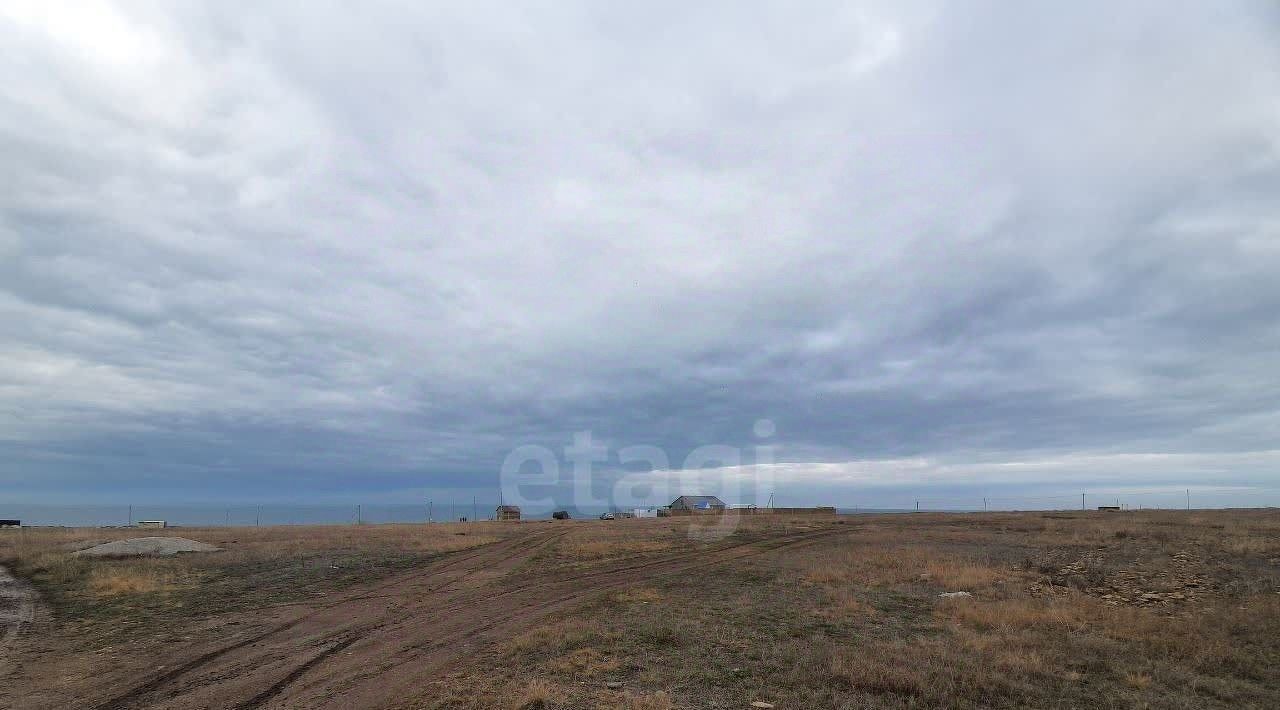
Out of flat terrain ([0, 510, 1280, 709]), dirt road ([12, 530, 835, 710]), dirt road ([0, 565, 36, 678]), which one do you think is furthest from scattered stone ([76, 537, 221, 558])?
dirt road ([12, 530, 835, 710])

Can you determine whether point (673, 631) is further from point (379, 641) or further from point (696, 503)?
point (696, 503)

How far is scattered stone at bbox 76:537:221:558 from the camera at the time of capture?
1294 inches

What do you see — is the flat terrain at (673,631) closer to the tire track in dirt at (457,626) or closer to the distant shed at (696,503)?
the tire track in dirt at (457,626)

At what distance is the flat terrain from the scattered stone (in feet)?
11.1

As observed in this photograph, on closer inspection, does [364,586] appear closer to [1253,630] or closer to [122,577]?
[122,577]

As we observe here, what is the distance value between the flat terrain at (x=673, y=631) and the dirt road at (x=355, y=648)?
0.26ft

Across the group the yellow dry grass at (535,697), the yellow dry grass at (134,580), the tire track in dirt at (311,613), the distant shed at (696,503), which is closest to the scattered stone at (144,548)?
the yellow dry grass at (134,580)

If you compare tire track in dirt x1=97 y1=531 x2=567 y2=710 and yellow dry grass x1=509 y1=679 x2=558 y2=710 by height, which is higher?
yellow dry grass x1=509 y1=679 x2=558 y2=710

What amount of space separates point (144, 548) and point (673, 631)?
32.7 meters

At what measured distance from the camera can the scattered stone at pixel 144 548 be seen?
32.9 metres

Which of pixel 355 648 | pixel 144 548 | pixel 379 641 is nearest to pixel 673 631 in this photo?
pixel 379 641

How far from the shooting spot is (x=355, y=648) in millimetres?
14359

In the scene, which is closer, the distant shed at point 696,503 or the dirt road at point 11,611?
the dirt road at point 11,611

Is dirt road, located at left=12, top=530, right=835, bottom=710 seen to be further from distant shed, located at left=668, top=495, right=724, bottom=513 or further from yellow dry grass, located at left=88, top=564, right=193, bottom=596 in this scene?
distant shed, located at left=668, top=495, right=724, bottom=513
